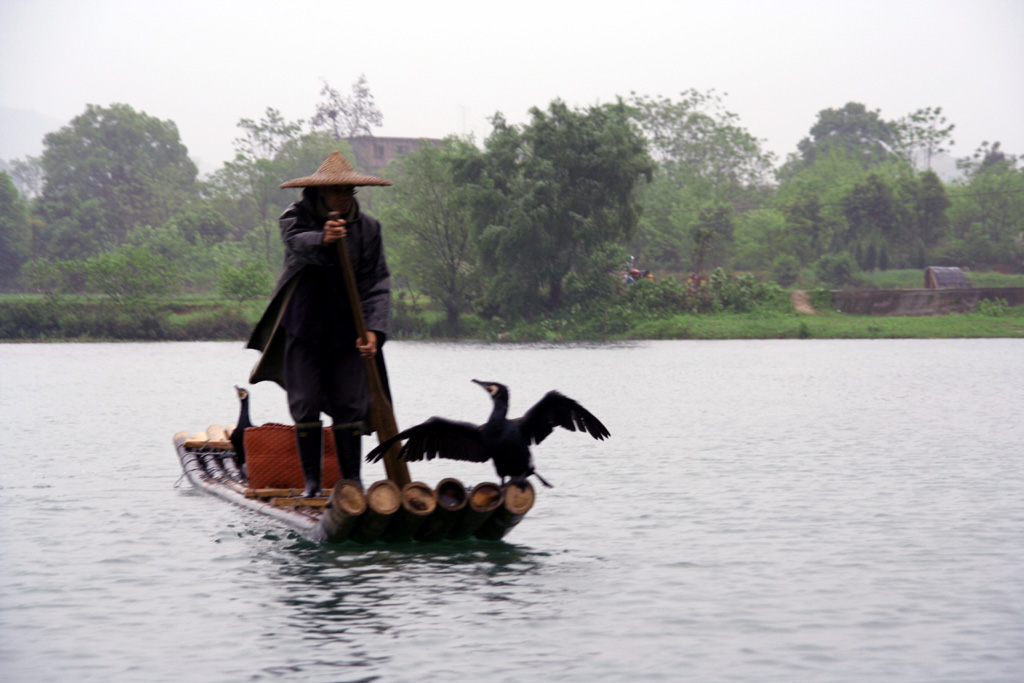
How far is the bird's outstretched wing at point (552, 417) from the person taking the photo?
8.11 m

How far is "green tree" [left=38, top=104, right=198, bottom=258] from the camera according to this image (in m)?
92.4

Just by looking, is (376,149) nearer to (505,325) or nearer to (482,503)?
(505,325)

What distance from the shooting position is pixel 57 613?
6758 millimetres

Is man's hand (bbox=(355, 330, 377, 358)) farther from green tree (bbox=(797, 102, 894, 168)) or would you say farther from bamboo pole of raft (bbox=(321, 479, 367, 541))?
green tree (bbox=(797, 102, 894, 168))

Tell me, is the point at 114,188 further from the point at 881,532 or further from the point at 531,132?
the point at 881,532

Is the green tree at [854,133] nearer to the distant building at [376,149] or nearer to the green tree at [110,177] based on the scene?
the distant building at [376,149]

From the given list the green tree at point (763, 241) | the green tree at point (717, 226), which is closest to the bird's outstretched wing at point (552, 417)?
the green tree at point (763, 241)

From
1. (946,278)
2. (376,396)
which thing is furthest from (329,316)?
(946,278)

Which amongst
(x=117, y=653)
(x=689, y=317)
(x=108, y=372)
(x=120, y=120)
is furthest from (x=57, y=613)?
(x=120, y=120)

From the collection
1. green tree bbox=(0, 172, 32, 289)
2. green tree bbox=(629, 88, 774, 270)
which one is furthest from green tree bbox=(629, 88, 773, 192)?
green tree bbox=(0, 172, 32, 289)

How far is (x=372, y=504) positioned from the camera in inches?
290

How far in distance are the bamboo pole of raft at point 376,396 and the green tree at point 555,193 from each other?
46830mm

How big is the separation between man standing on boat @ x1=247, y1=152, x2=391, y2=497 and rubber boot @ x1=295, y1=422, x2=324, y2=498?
0.03ft

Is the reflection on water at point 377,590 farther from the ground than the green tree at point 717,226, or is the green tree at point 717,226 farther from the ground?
the green tree at point 717,226
